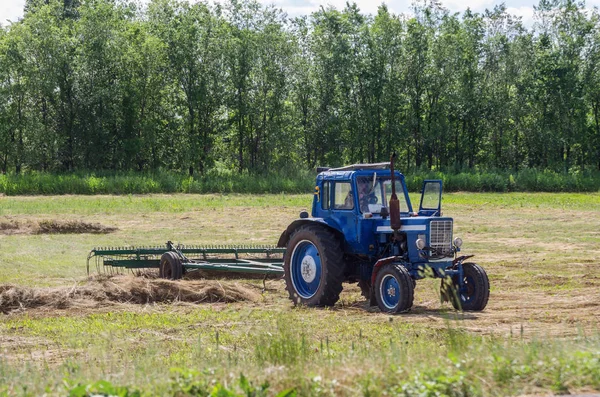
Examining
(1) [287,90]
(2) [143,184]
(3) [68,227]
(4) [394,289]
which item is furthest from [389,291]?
(1) [287,90]

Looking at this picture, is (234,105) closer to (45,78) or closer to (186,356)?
(45,78)

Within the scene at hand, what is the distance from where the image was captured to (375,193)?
45.3ft

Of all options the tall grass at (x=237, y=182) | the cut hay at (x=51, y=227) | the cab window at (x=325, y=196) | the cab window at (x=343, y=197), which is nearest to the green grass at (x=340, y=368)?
the cab window at (x=343, y=197)

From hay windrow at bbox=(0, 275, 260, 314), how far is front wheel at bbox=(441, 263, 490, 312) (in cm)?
353

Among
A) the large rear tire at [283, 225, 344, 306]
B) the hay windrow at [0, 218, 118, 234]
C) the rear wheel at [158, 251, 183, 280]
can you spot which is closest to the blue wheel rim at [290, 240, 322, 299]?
the large rear tire at [283, 225, 344, 306]

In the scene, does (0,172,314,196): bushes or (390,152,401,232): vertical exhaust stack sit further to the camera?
(0,172,314,196): bushes

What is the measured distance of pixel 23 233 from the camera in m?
25.2

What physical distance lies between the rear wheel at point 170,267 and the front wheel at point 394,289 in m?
4.79

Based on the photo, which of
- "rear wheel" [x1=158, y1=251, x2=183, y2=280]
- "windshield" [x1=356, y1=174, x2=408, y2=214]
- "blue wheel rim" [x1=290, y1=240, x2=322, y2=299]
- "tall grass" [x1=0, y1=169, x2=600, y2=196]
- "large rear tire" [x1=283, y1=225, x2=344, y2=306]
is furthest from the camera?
"tall grass" [x1=0, y1=169, x2=600, y2=196]

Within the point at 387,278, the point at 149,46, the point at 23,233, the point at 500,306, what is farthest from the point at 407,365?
the point at 149,46

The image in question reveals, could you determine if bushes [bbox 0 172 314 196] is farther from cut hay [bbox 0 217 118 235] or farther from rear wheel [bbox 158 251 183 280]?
rear wheel [bbox 158 251 183 280]

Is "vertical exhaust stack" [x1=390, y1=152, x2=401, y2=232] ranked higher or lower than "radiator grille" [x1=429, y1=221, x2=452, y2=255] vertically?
higher

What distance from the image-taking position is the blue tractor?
1284cm

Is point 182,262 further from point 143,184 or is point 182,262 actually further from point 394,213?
point 143,184
